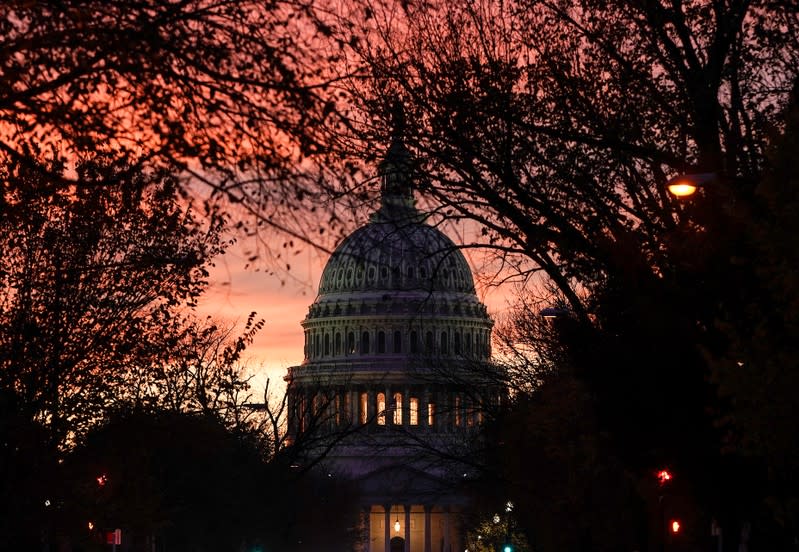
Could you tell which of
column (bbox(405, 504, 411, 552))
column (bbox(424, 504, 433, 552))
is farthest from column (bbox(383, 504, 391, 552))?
column (bbox(424, 504, 433, 552))

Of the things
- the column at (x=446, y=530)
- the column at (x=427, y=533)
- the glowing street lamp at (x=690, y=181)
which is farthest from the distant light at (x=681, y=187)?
the column at (x=427, y=533)

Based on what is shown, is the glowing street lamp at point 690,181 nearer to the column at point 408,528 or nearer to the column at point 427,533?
the column at point 408,528

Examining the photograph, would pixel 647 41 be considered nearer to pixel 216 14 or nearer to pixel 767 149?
pixel 767 149

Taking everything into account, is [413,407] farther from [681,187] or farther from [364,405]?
[681,187]

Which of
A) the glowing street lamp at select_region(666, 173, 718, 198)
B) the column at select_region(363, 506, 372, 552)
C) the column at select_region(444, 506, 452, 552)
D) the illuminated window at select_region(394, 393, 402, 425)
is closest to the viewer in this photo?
the glowing street lamp at select_region(666, 173, 718, 198)

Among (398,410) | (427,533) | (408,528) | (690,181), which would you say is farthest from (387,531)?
(690,181)

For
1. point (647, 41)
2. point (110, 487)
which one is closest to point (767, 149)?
point (647, 41)

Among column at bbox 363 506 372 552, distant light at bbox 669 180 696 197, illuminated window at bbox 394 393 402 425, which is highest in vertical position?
illuminated window at bbox 394 393 402 425

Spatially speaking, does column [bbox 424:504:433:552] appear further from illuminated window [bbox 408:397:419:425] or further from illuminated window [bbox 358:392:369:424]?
illuminated window [bbox 358:392:369:424]

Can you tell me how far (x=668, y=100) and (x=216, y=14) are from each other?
1290cm

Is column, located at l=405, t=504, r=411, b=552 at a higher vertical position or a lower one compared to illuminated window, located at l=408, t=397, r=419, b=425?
lower

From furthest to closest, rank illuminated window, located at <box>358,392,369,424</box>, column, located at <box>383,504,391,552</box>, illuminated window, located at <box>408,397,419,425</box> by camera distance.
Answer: column, located at <box>383,504,391,552</box>
illuminated window, located at <box>358,392,369,424</box>
illuminated window, located at <box>408,397,419,425</box>

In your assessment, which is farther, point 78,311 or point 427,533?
point 427,533

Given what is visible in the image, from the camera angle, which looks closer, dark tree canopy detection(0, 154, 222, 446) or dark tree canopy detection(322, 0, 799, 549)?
dark tree canopy detection(322, 0, 799, 549)
